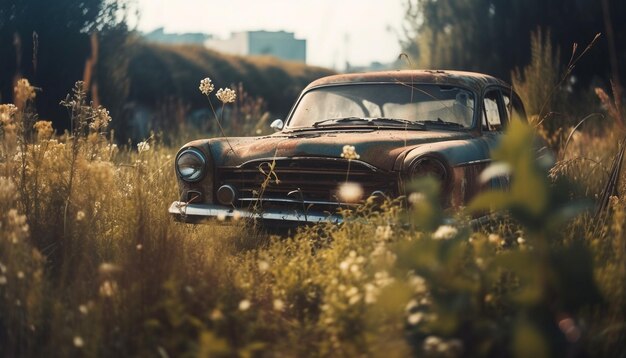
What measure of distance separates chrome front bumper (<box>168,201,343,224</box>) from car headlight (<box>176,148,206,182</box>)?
0.19m

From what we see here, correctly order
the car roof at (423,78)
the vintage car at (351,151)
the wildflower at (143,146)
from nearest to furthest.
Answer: the vintage car at (351,151) → the wildflower at (143,146) → the car roof at (423,78)

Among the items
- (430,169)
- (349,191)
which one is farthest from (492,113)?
(349,191)

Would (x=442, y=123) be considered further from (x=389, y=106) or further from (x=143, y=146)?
(x=143, y=146)

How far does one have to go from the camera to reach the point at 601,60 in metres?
16.6

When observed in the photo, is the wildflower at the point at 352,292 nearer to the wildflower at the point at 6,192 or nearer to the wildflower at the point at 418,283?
the wildflower at the point at 418,283

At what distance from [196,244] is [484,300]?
2018 mm

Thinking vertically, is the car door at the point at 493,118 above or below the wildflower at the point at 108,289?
above

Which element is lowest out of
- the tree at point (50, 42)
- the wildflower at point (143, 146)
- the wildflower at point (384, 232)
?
the wildflower at point (384, 232)

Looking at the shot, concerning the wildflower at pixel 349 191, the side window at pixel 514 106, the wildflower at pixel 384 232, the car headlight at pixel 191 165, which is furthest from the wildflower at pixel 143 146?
the side window at pixel 514 106

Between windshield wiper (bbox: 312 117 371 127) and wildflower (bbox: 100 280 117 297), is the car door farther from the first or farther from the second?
wildflower (bbox: 100 280 117 297)

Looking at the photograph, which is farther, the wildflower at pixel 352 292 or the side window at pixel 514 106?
the side window at pixel 514 106

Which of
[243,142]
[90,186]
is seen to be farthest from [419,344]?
[243,142]

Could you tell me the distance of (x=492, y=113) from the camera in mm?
6891

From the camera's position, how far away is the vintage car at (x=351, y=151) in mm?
5398
